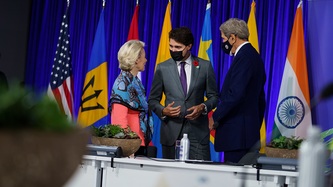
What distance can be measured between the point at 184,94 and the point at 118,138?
4.11ft

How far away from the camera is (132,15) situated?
8.02 m

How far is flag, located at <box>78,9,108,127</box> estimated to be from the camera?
8.04m

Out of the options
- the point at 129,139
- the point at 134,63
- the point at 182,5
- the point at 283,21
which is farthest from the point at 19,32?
the point at 129,139

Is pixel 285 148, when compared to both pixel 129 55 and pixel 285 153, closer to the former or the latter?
pixel 285 153

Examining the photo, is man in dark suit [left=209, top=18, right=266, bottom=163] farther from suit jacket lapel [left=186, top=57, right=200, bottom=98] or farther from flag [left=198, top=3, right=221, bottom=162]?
flag [left=198, top=3, right=221, bottom=162]

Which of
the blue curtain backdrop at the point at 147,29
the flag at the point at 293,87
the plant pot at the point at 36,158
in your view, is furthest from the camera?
the blue curtain backdrop at the point at 147,29

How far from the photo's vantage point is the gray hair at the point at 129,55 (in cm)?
A: 475

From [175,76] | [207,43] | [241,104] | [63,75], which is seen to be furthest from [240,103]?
[63,75]

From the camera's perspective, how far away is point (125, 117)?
4.69m

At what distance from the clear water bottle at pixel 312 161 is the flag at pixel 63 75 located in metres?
7.74

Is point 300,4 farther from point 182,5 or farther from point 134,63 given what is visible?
point 134,63

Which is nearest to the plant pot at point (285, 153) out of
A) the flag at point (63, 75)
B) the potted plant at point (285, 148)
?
the potted plant at point (285, 148)

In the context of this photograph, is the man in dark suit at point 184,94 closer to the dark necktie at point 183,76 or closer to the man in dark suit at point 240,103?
the dark necktie at point 183,76

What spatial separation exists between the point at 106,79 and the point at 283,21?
7.61 ft
